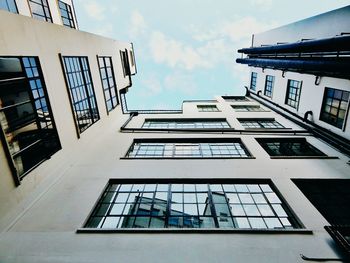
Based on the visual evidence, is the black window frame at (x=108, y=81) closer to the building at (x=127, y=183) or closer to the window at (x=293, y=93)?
the building at (x=127, y=183)

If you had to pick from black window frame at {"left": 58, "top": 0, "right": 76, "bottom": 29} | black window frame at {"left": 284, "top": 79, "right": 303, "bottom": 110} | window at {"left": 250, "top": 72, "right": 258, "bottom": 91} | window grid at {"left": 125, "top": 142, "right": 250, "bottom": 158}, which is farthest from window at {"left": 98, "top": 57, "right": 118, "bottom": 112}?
window at {"left": 250, "top": 72, "right": 258, "bottom": 91}

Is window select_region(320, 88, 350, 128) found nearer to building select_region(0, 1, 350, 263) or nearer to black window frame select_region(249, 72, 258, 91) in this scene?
building select_region(0, 1, 350, 263)

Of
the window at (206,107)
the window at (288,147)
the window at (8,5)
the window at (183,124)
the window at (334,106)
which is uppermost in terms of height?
the window at (8,5)

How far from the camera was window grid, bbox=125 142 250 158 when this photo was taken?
13716mm

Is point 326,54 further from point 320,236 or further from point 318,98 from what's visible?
point 320,236

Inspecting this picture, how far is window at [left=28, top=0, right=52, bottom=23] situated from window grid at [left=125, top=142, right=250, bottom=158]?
1651cm

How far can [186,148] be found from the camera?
587 inches

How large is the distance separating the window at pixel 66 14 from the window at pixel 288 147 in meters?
27.1

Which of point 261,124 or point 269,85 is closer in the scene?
point 261,124

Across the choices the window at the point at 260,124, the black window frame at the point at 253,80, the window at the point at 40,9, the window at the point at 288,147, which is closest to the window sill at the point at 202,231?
the window at the point at 288,147

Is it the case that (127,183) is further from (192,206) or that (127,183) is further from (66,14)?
(66,14)

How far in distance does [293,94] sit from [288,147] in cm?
830

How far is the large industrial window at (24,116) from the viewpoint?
8.07 metres

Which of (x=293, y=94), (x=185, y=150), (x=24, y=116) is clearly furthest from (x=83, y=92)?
(x=293, y=94)
